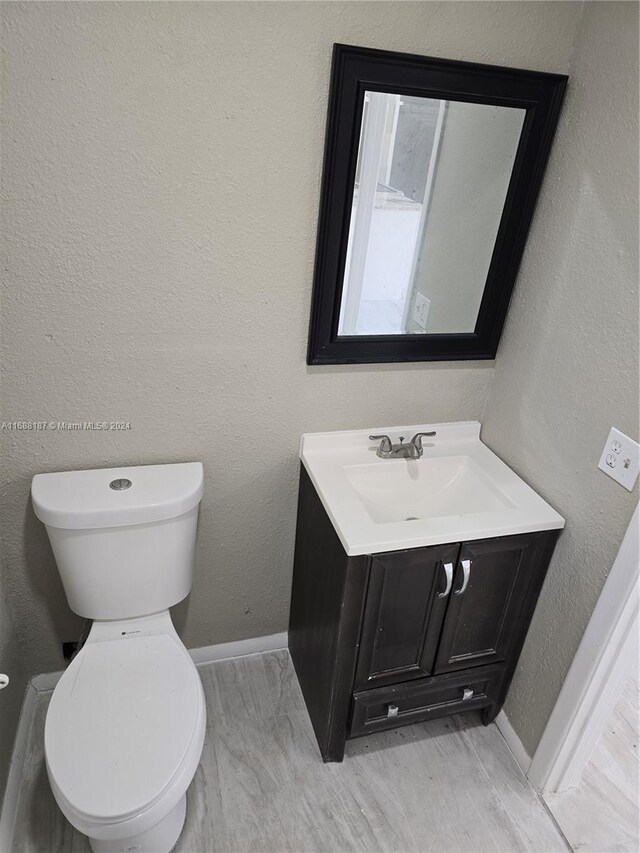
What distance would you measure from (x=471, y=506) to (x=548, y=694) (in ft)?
1.82

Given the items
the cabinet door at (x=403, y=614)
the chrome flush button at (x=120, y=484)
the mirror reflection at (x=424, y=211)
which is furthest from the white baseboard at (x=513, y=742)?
the chrome flush button at (x=120, y=484)

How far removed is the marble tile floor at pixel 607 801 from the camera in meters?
1.57

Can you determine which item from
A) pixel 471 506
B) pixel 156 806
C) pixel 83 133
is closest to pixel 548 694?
pixel 471 506

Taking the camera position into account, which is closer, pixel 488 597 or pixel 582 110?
pixel 582 110

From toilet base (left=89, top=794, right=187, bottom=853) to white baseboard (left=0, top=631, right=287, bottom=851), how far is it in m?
0.24

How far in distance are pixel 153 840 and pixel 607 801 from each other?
1273 millimetres

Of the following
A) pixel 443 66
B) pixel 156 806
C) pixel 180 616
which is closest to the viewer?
pixel 156 806

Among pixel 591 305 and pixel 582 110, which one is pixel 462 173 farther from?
pixel 591 305

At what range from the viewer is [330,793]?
64.1 inches

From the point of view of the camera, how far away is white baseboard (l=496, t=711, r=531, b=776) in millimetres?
1706

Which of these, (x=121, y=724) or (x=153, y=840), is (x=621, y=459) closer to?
(x=121, y=724)

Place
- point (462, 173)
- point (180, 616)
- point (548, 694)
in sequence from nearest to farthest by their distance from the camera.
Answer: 1. point (462, 173)
2. point (548, 694)
3. point (180, 616)

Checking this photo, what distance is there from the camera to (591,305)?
1355mm

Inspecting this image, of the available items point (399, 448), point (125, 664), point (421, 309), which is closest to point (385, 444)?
point (399, 448)
